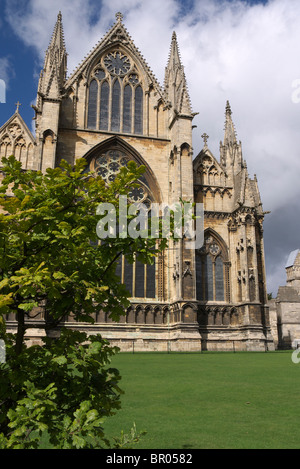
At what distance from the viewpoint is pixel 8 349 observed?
339 centimetres

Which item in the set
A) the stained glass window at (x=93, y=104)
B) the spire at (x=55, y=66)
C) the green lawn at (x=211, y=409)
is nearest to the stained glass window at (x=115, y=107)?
the stained glass window at (x=93, y=104)

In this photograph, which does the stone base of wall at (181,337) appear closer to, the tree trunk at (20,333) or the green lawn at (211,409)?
the green lawn at (211,409)

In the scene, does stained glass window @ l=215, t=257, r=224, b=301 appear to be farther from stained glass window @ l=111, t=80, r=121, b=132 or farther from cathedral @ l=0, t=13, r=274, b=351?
stained glass window @ l=111, t=80, r=121, b=132

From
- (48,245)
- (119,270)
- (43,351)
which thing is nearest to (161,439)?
(43,351)

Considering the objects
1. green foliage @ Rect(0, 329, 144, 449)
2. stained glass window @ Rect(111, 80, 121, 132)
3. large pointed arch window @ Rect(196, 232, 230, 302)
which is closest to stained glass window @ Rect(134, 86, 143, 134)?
stained glass window @ Rect(111, 80, 121, 132)

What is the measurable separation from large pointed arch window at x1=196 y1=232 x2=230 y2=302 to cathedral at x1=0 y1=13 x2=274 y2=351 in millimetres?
71

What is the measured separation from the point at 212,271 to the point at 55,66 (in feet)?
58.3

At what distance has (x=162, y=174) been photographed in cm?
2947

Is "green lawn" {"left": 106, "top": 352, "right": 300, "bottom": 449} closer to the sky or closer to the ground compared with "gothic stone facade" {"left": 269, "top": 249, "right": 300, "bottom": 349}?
closer to the ground

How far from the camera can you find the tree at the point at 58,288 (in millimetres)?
3039

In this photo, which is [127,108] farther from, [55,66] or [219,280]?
[219,280]

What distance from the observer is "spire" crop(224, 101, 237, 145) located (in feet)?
104

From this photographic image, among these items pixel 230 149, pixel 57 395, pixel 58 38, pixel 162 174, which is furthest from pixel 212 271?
pixel 57 395
